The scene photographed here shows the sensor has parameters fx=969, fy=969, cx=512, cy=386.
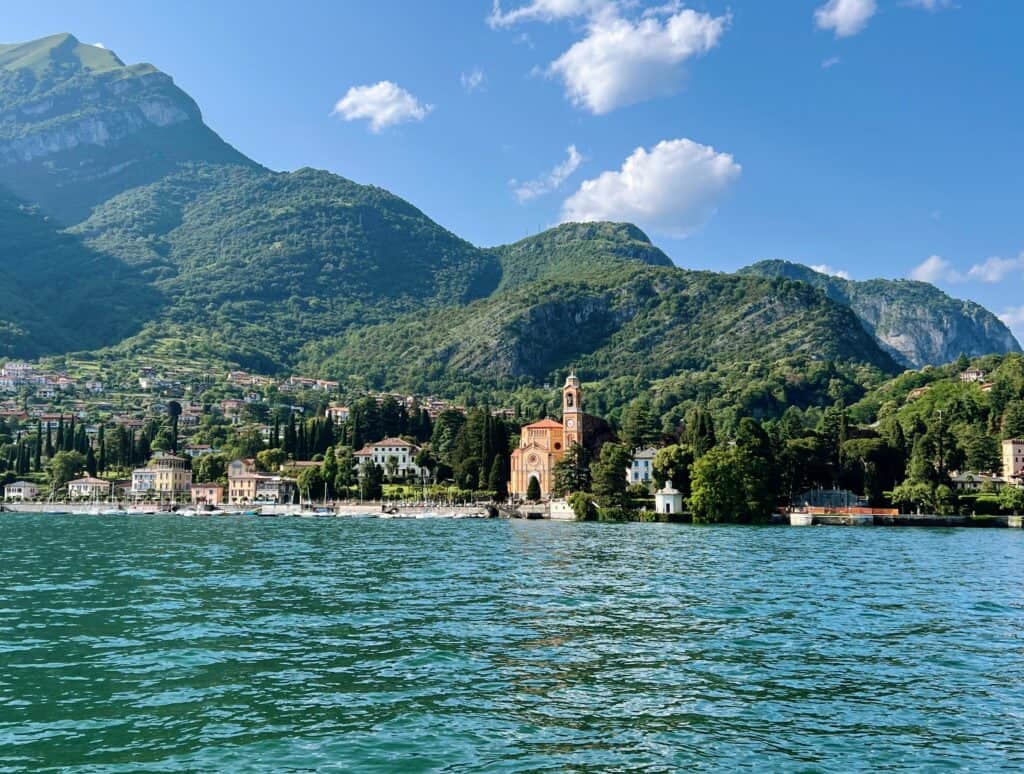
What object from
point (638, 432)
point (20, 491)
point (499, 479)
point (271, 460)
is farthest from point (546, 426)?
point (20, 491)

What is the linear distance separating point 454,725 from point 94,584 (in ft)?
82.5

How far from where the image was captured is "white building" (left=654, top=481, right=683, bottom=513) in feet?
315

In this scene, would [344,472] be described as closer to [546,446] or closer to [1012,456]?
[546,446]

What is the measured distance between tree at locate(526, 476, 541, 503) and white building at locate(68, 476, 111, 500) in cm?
6430

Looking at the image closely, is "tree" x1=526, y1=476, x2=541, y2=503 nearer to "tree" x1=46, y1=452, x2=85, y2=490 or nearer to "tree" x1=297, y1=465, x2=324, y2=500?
"tree" x1=297, y1=465, x2=324, y2=500

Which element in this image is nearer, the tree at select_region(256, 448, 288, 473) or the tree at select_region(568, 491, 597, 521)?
the tree at select_region(568, 491, 597, 521)

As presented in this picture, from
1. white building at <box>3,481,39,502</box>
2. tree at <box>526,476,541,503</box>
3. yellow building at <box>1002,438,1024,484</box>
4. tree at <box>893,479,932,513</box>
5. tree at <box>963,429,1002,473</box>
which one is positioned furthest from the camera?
white building at <box>3,481,39,502</box>

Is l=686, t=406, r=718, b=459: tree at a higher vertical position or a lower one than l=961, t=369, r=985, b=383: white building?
lower

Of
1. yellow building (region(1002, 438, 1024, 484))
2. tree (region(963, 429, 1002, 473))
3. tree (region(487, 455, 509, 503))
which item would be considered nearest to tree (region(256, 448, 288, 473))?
tree (region(487, 455, 509, 503))

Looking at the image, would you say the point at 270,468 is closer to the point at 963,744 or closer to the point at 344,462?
the point at 344,462

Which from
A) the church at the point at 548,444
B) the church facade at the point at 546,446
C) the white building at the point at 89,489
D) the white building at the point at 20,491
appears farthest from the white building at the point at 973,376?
the white building at the point at 20,491

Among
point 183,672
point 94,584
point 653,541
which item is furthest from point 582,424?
point 183,672

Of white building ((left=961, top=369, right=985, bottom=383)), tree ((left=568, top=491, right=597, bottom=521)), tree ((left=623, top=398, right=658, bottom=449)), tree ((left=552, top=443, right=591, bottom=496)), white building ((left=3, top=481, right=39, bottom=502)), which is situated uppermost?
white building ((left=961, top=369, right=985, bottom=383))

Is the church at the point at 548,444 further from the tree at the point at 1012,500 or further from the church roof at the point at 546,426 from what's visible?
the tree at the point at 1012,500
